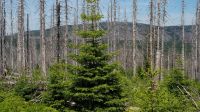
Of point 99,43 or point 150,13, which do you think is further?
point 150,13

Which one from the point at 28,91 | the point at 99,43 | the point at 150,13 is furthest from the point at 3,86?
the point at 150,13

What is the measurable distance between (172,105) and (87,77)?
162 inches

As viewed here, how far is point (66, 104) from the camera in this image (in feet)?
56.9

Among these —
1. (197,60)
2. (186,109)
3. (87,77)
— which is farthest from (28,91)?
(197,60)

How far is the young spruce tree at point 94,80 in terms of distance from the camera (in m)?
15.6

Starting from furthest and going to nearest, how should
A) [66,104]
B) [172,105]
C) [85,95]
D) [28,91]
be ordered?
[28,91]
[66,104]
[85,95]
[172,105]

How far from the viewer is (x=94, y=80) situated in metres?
15.8

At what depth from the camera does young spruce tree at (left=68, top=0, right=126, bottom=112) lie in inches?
616

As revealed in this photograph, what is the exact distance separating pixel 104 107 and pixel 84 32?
3.07 m

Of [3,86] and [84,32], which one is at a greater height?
[84,32]

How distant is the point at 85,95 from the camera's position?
15.5 m

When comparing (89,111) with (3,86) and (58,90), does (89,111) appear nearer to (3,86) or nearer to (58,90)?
(58,90)

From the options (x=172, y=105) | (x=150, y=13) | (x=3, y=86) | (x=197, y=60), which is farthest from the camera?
(x=197, y=60)

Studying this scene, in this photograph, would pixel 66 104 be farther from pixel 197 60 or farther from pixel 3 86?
pixel 197 60
